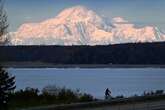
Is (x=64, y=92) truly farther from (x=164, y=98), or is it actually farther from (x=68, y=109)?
(x=68, y=109)

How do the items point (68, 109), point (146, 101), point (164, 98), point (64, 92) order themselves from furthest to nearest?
point (64, 92) < point (164, 98) < point (146, 101) < point (68, 109)

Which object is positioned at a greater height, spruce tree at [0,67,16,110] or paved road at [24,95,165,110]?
spruce tree at [0,67,16,110]

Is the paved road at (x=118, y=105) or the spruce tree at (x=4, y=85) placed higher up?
the spruce tree at (x=4, y=85)

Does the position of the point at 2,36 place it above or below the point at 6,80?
above

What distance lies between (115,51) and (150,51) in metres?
11.6

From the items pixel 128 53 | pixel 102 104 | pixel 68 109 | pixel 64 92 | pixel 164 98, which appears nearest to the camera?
pixel 68 109

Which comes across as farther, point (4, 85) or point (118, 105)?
point (4, 85)

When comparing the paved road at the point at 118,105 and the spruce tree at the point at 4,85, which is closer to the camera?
the paved road at the point at 118,105

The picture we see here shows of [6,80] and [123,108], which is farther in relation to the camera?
[6,80]

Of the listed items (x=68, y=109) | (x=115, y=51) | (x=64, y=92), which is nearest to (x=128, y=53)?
(x=115, y=51)

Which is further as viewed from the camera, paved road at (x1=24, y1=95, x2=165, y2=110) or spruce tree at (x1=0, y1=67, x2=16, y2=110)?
spruce tree at (x1=0, y1=67, x2=16, y2=110)

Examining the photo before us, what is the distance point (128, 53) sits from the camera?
194500mm

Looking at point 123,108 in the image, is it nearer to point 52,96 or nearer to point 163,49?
point 52,96

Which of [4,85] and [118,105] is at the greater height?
[4,85]
